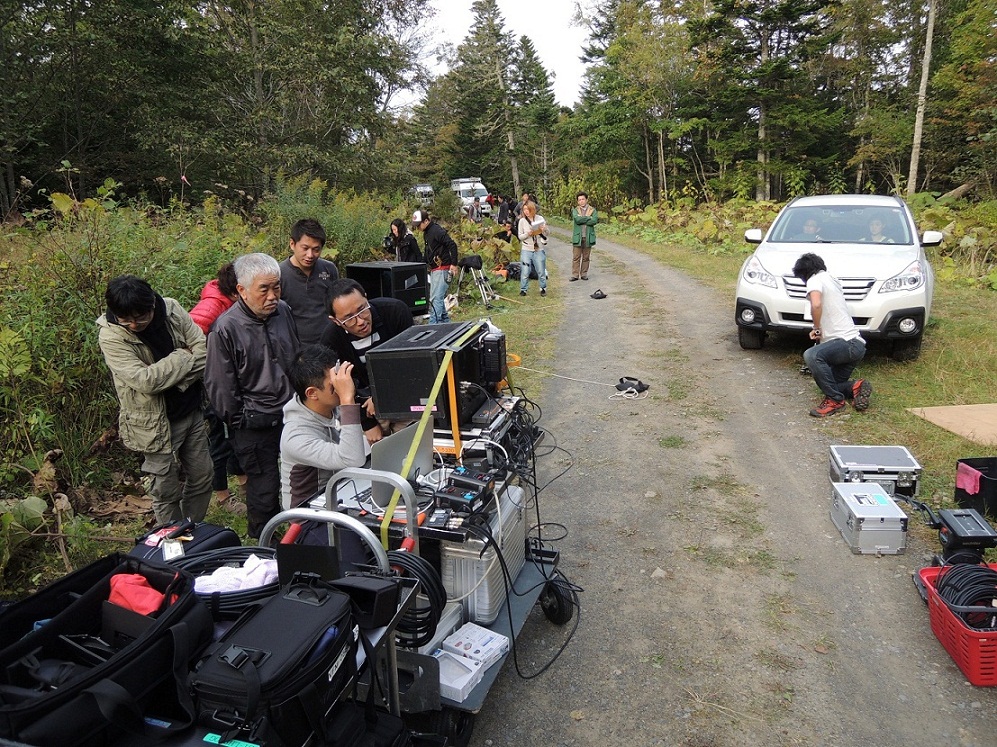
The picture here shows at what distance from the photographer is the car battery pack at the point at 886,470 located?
4.38m

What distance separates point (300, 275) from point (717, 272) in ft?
36.6

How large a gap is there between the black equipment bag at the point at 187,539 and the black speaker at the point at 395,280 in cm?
543

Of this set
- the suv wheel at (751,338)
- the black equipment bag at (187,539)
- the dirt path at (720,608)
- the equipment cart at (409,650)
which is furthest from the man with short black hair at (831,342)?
the black equipment bag at (187,539)

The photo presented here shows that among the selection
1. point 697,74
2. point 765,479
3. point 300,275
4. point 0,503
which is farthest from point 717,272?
point 697,74

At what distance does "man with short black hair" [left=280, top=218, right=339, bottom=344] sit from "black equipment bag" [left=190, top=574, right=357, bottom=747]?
10.9 feet

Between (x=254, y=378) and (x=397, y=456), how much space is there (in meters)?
1.34

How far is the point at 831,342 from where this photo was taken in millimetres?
5922

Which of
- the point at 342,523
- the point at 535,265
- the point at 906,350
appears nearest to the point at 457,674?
the point at 342,523

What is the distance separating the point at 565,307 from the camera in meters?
11.5

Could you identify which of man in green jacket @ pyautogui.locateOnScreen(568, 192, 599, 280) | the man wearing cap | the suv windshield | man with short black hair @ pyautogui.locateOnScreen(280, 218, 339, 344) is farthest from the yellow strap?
man in green jacket @ pyautogui.locateOnScreen(568, 192, 599, 280)

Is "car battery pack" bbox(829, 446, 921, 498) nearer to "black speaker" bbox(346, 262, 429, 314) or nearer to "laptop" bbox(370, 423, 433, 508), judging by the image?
"laptop" bbox(370, 423, 433, 508)

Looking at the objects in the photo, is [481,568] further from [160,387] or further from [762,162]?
[762,162]

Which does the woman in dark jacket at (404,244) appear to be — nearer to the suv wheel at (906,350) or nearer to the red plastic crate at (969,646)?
the suv wheel at (906,350)

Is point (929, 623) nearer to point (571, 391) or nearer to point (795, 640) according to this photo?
point (795, 640)
